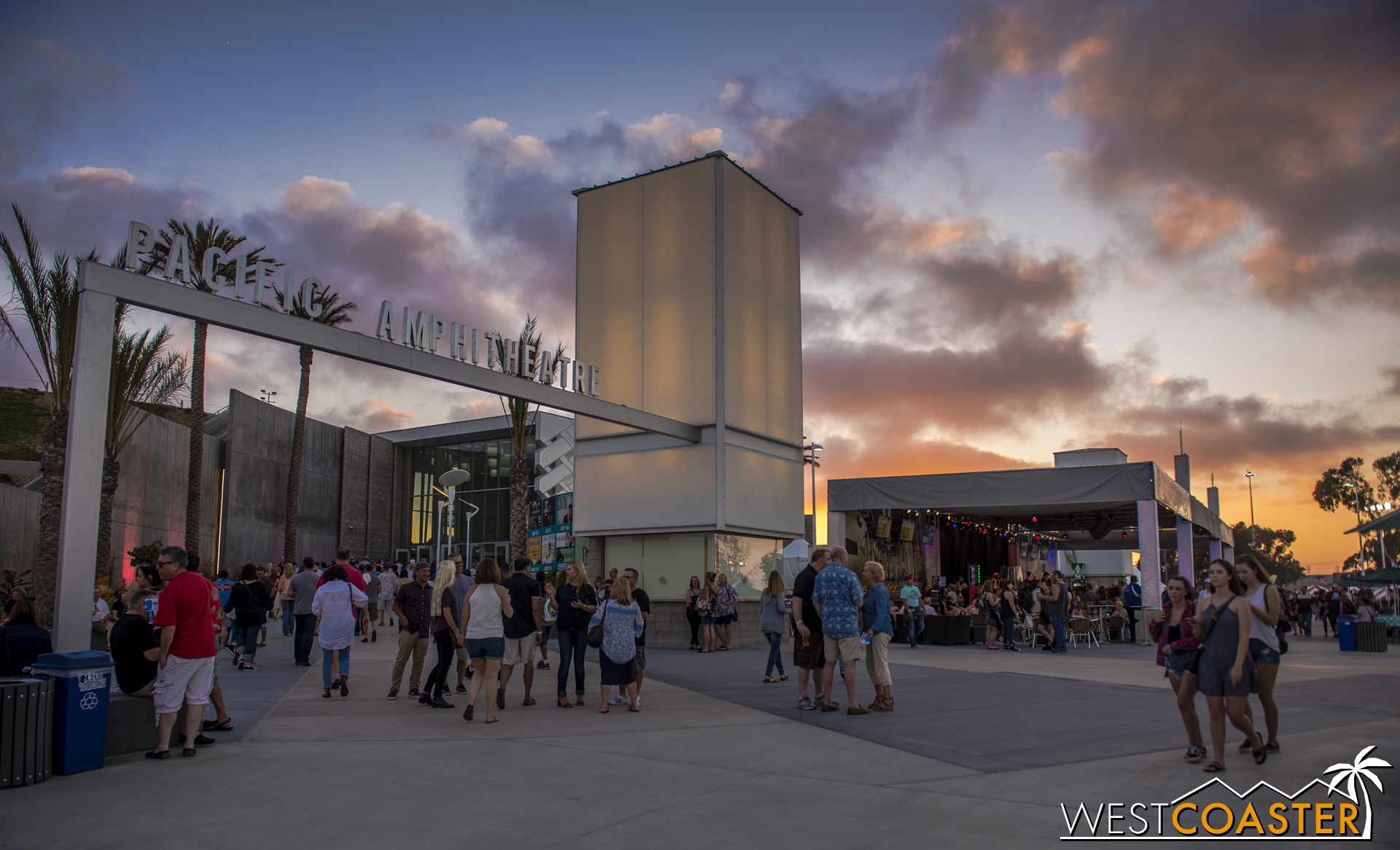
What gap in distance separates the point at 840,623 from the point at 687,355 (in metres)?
10.5

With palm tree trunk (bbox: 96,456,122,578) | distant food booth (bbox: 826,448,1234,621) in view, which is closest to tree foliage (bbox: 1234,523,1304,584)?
distant food booth (bbox: 826,448,1234,621)

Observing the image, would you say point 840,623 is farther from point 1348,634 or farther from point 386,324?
point 1348,634

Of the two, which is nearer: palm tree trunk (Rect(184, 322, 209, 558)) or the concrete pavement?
the concrete pavement

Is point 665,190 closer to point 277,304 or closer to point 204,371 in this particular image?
point 277,304

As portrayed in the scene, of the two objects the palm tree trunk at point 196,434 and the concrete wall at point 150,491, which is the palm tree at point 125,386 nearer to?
the palm tree trunk at point 196,434

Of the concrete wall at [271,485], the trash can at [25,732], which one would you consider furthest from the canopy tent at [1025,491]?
the concrete wall at [271,485]

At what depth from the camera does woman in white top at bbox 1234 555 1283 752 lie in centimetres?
681

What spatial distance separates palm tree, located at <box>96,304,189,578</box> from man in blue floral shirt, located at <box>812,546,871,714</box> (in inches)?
656

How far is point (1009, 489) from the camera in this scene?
2286cm

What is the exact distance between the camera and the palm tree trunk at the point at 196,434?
2612 centimetres

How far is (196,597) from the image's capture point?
Answer: 23.6 ft

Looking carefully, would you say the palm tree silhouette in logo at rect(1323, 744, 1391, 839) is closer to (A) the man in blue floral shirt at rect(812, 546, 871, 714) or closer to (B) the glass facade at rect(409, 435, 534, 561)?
(A) the man in blue floral shirt at rect(812, 546, 871, 714)

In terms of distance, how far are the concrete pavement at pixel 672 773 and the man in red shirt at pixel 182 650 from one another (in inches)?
12.7

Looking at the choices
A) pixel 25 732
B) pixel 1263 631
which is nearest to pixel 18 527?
pixel 25 732
